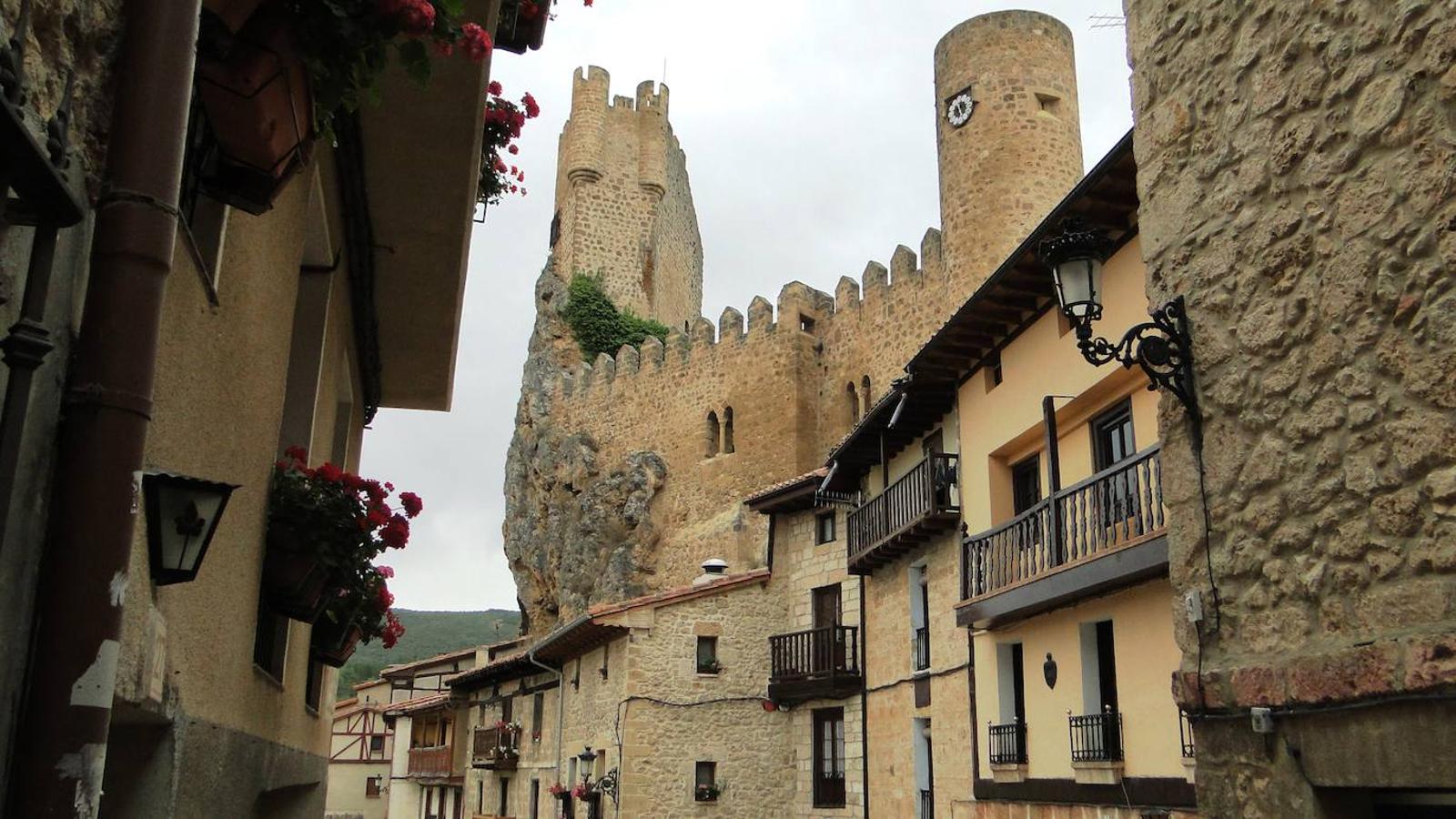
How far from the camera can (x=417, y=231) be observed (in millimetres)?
8070

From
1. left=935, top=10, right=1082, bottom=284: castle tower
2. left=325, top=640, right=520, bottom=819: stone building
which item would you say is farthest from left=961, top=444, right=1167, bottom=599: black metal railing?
left=325, top=640, right=520, bottom=819: stone building

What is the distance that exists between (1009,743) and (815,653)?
24.5ft

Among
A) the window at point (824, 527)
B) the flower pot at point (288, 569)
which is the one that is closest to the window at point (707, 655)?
the window at point (824, 527)

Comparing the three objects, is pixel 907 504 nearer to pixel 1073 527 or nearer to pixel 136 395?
pixel 1073 527

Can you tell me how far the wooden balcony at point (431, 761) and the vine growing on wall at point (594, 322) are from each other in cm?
1541

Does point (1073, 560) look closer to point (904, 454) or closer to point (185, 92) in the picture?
point (904, 454)

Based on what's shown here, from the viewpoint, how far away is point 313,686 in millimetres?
9023

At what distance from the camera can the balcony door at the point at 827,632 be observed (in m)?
20.6

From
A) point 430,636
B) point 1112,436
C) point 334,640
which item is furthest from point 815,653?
point 430,636

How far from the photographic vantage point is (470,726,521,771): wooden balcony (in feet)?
91.5

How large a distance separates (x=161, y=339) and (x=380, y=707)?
43.2 meters

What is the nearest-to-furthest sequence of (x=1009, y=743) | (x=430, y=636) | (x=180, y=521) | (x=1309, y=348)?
(x=180, y=521), (x=1309, y=348), (x=1009, y=743), (x=430, y=636)

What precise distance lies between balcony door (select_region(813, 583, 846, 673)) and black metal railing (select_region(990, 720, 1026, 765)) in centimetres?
641

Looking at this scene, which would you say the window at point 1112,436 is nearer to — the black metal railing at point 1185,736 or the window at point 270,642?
the black metal railing at point 1185,736
